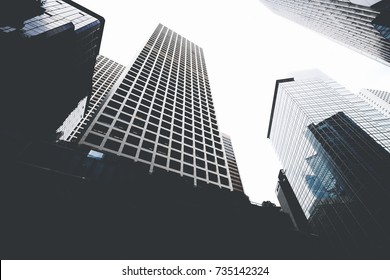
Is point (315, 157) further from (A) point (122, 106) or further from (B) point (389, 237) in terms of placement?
(A) point (122, 106)

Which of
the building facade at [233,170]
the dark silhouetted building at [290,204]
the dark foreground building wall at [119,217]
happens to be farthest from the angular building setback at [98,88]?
the dark silhouetted building at [290,204]

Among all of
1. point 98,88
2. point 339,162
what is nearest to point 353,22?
point 339,162

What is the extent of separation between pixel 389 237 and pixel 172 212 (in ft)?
134

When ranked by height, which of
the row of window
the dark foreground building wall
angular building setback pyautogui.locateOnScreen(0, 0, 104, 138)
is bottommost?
the dark foreground building wall

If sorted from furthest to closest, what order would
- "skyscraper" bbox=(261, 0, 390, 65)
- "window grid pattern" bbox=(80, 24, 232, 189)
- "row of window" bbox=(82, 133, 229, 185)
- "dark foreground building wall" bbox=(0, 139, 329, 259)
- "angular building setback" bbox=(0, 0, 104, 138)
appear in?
1. "skyscraper" bbox=(261, 0, 390, 65)
2. "window grid pattern" bbox=(80, 24, 232, 189)
3. "row of window" bbox=(82, 133, 229, 185)
4. "angular building setback" bbox=(0, 0, 104, 138)
5. "dark foreground building wall" bbox=(0, 139, 329, 259)

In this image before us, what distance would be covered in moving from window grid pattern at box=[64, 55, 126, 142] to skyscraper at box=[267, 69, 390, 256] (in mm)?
62613

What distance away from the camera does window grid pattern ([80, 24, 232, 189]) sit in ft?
116

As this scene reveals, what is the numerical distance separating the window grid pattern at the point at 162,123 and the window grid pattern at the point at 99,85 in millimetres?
20466

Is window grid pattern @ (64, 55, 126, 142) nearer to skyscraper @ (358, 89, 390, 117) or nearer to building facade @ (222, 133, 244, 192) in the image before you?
building facade @ (222, 133, 244, 192)

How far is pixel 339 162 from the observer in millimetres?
53125

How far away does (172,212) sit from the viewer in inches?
874

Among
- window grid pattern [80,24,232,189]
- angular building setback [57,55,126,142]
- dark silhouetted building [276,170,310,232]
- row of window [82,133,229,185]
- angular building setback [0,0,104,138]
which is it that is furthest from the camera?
dark silhouetted building [276,170,310,232]

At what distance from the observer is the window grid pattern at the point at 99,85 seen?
69.4 m

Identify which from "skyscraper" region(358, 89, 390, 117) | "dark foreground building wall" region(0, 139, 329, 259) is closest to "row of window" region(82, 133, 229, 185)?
"dark foreground building wall" region(0, 139, 329, 259)
